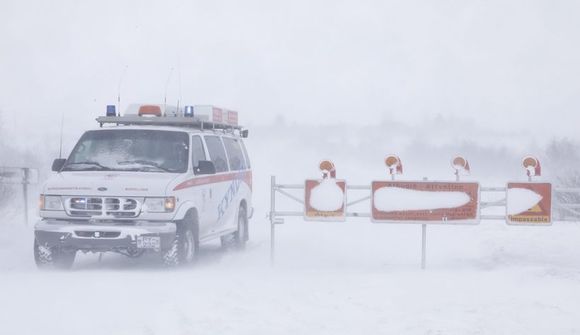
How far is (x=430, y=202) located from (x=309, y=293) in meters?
3.26

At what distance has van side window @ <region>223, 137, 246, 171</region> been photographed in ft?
48.6

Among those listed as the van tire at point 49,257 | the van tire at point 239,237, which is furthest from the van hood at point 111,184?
the van tire at point 239,237

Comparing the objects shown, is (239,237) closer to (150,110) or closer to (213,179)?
(213,179)

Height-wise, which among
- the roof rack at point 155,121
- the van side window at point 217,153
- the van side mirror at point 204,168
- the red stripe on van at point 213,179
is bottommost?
the red stripe on van at point 213,179

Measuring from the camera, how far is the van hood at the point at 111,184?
37.1 feet

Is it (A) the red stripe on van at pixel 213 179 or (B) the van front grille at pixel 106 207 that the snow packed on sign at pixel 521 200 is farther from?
(B) the van front grille at pixel 106 207

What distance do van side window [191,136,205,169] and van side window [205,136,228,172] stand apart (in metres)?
0.32

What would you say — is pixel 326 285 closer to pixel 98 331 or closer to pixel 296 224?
pixel 98 331

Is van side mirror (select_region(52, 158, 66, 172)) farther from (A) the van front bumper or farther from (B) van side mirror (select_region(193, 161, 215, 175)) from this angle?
(B) van side mirror (select_region(193, 161, 215, 175))

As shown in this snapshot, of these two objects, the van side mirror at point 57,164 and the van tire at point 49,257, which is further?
the van side mirror at point 57,164

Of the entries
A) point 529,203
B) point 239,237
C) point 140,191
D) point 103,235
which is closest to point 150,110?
point 140,191

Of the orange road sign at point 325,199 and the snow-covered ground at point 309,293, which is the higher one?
the orange road sign at point 325,199

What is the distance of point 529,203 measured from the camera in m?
11.8

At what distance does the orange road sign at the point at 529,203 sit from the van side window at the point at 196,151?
455 centimetres
